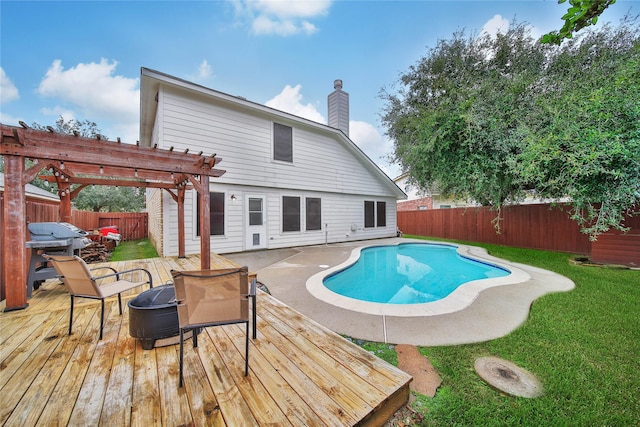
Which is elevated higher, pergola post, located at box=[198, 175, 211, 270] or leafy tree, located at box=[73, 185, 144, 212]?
leafy tree, located at box=[73, 185, 144, 212]

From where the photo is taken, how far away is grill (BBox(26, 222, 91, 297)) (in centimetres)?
334

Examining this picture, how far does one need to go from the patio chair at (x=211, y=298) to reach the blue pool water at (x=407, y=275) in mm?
3401

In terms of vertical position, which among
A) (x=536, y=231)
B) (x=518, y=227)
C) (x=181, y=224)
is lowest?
(x=536, y=231)

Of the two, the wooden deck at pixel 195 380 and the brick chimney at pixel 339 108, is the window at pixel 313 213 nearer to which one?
the brick chimney at pixel 339 108

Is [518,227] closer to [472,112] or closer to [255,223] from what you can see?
[472,112]

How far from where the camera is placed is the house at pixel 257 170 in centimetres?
683

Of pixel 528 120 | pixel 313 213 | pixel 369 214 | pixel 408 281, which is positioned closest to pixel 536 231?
pixel 528 120

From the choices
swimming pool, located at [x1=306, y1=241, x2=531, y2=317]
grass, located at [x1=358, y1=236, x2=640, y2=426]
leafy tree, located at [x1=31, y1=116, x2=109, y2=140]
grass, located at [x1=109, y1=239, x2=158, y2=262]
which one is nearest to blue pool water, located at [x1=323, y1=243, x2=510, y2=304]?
swimming pool, located at [x1=306, y1=241, x2=531, y2=317]

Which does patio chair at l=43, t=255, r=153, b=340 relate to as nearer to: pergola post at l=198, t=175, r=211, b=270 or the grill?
pergola post at l=198, t=175, r=211, b=270

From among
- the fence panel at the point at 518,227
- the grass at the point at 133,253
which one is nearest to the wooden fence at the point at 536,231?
the fence panel at the point at 518,227

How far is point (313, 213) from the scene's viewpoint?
32.3 feet

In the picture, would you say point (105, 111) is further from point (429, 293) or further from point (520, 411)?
point (520, 411)

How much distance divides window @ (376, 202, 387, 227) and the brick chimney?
4014 mm

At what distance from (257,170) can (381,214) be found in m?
7.13
